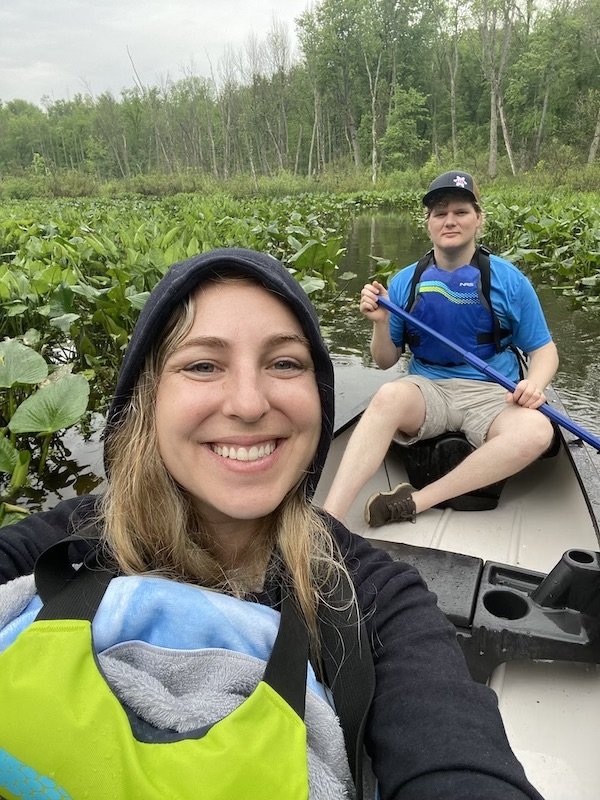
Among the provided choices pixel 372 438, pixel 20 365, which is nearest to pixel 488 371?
pixel 372 438

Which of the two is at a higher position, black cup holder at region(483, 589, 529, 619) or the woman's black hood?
the woman's black hood

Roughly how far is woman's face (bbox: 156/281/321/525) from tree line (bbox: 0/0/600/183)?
1137 inches

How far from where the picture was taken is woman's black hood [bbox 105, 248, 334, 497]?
0.97 m

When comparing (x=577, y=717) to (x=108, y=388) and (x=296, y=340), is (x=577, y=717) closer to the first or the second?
(x=296, y=340)

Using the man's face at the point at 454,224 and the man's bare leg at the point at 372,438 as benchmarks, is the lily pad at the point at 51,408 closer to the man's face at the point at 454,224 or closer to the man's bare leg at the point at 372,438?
the man's bare leg at the point at 372,438

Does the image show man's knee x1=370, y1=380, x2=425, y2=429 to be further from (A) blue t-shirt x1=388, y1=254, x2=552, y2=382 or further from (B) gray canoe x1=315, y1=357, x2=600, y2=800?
(B) gray canoe x1=315, y1=357, x2=600, y2=800

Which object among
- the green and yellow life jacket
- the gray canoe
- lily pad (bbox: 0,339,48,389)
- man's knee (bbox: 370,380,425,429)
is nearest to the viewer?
the green and yellow life jacket

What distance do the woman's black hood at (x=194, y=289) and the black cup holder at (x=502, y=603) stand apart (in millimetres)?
891

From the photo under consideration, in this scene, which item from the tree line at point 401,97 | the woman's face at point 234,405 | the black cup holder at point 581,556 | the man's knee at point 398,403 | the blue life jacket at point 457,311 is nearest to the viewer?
the woman's face at point 234,405

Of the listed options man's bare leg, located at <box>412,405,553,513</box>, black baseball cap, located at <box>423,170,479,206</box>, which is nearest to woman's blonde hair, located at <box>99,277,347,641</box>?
man's bare leg, located at <box>412,405,553,513</box>

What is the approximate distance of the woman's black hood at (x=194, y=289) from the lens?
3.19 feet

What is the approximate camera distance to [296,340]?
1.01 meters

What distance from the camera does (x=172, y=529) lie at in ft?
3.26

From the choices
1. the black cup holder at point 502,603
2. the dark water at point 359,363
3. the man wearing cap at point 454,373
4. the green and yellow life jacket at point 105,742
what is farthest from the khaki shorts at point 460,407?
the green and yellow life jacket at point 105,742
